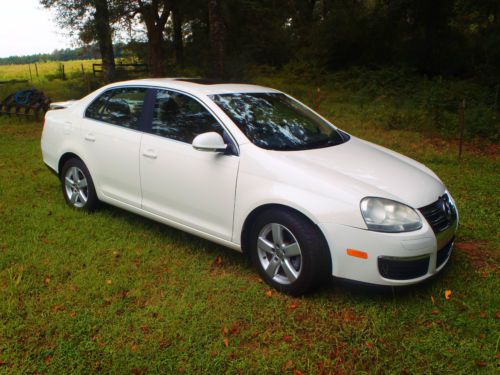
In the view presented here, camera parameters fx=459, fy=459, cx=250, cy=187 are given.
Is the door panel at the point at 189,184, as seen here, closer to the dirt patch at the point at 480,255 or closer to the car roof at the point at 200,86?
the car roof at the point at 200,86

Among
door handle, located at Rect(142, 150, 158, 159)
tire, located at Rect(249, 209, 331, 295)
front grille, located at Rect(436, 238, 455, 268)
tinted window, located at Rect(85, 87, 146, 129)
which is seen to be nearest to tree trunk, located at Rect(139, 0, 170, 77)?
tinted window, located at Rect(85, 87, 146, 129)

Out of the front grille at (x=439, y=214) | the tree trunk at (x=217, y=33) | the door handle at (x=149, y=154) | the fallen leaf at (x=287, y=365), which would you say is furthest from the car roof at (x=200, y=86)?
the tree trunk at (x=217, y=33)

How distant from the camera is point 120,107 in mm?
4852

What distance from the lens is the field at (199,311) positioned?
294 cm

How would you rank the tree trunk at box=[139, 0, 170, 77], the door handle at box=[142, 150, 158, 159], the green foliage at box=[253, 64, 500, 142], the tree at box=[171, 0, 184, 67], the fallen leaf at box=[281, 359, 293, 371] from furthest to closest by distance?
the tree at box=[171, 0, 184, 67] → the tree trunk at box=[139, 0, 170, 77] → the green foliage at box=[253, 64, 500, 142] → the door handle at box=[142, 150, 158, 159] → the fallen leaf at box=[281, 359, 293, 371]

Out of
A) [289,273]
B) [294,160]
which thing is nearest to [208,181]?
[294,160]

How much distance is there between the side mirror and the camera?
3678 mm

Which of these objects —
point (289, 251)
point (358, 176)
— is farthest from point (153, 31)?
point (289, 251)

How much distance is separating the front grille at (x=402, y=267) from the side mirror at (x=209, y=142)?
152 cm

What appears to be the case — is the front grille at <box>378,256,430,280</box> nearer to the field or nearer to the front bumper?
the front bumper

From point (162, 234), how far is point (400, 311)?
2523mm

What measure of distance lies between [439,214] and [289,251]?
1.20m

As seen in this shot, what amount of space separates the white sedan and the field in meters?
0.29

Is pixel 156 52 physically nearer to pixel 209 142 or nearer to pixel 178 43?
pixel 178 43
